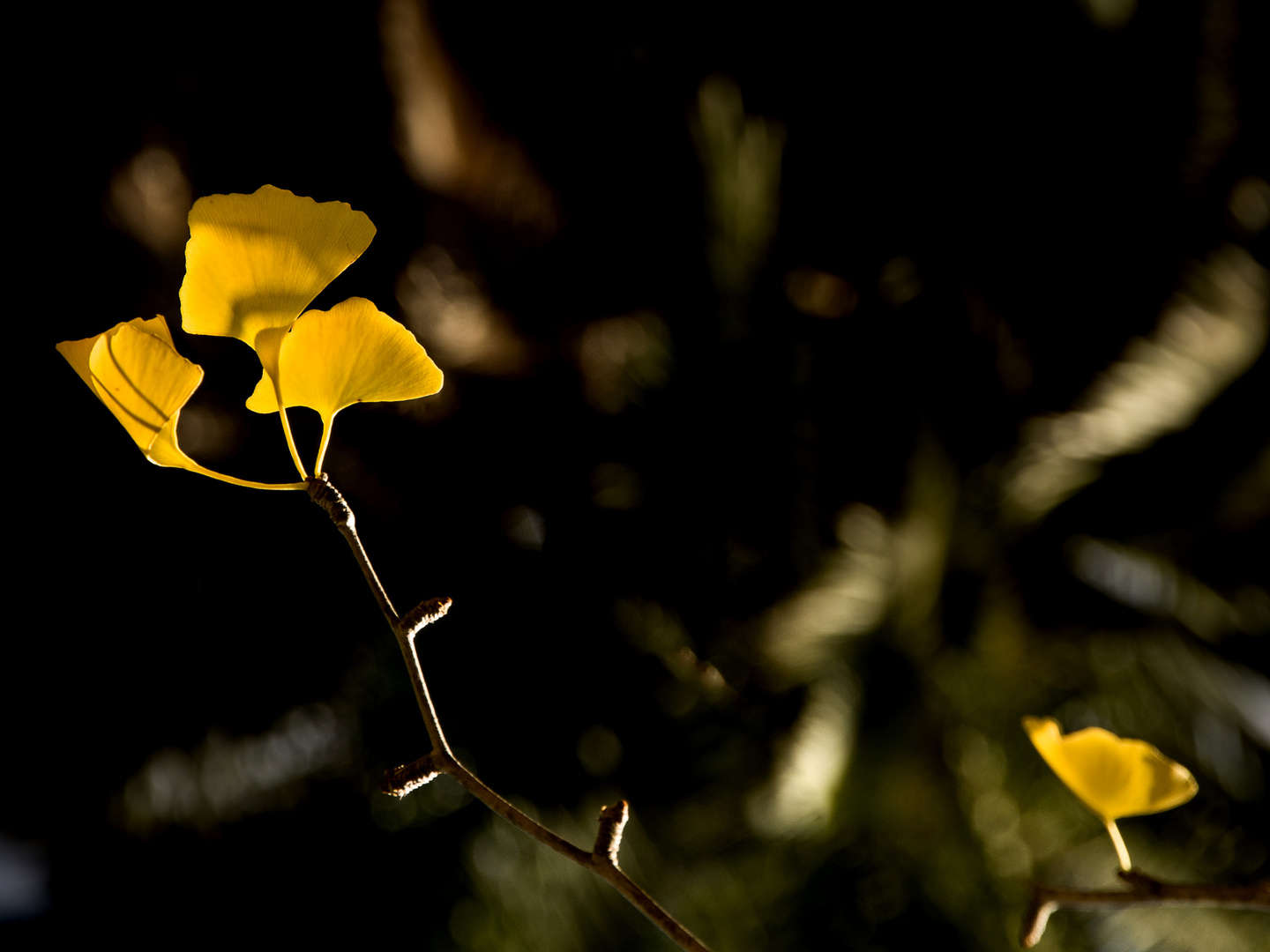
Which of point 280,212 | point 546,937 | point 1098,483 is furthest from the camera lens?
point 1098,483

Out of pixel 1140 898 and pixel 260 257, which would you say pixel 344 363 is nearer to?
pixel 260 257

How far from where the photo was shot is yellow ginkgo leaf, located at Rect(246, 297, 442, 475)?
0.14 metres

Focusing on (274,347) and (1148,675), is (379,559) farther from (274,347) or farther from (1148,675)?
(1148,675)

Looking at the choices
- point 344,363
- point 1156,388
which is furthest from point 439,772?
point 1156,388

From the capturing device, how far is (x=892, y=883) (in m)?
0.39

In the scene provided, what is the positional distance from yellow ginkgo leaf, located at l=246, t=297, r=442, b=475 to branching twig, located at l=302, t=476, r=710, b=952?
2 cm

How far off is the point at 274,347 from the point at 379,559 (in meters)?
0.30

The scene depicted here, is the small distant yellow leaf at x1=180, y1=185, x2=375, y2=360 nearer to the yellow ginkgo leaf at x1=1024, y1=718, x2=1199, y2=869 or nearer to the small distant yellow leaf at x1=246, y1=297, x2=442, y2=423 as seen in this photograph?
the small distant yellow leaf at x1=246, y1=297, x2=442, y2=423

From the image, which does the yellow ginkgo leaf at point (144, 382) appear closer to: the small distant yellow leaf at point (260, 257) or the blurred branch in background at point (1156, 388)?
the small distant yellow leaf at point (260, 257)

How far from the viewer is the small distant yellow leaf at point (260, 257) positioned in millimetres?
133

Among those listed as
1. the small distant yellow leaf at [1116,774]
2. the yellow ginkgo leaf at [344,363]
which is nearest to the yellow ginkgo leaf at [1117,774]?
the small distant yellow leaf at [1116,774]

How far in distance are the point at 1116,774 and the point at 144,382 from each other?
0.62 feet

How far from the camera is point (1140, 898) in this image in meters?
0.13

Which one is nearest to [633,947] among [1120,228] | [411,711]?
[411,711]
